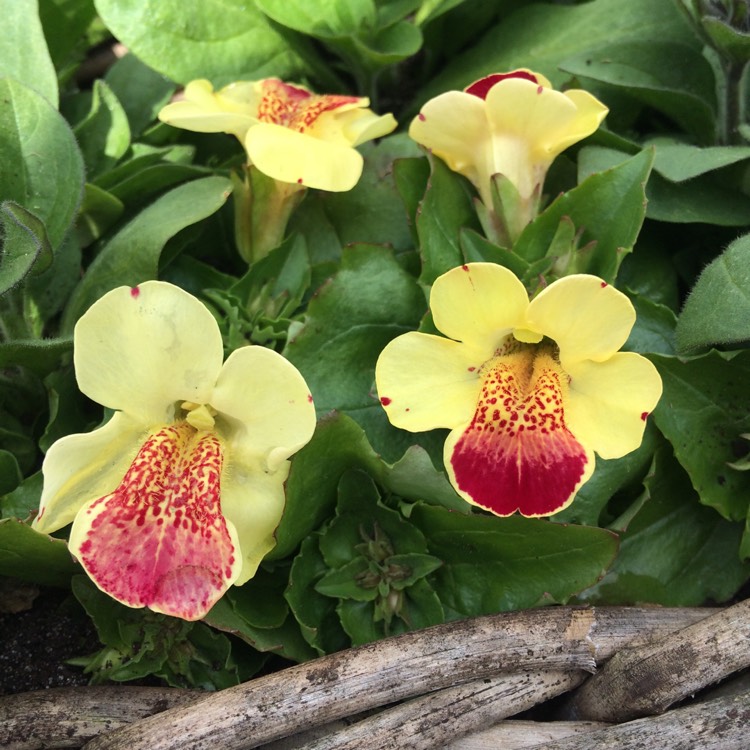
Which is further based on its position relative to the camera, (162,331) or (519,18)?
(519,18)

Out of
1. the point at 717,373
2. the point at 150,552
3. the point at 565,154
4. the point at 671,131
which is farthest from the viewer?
the point at 671,131

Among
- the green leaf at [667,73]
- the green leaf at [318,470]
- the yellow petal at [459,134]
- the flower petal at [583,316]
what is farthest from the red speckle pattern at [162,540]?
the green leaf at [667,73]

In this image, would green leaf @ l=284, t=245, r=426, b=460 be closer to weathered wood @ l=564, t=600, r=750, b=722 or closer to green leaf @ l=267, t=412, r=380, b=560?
green leaf @ l=267, t=412, r=380, b=560

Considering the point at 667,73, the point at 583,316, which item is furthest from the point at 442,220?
the point at 667,73

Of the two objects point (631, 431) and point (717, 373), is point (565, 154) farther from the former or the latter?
point (631, 431)

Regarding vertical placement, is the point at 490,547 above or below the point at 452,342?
below

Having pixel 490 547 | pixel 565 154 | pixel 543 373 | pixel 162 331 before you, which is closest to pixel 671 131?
pixel 565 154

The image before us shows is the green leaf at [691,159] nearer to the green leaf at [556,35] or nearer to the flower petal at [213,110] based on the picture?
the green leaf at [556,35]

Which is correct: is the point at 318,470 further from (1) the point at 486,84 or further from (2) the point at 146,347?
(1) the point at 486,84
